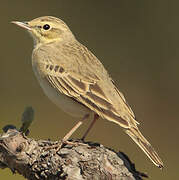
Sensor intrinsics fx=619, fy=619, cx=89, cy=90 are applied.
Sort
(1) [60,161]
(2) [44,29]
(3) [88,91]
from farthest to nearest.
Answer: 1. (2) [44,29]
2. (3) [88,91]
3. (1) [60,161]

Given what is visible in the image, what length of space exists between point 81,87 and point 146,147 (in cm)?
93

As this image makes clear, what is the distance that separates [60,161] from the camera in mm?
5012

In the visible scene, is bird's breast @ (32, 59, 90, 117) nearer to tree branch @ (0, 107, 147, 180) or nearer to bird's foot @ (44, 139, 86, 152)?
bird's foot @ (44, 139, 86, 152)

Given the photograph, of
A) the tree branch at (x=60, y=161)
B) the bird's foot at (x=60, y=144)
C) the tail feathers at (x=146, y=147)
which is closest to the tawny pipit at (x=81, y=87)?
the tail feathers at (x=146, y=147)

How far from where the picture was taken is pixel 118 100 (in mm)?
5941

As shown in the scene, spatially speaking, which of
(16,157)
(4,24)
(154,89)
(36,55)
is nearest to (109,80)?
(36,55)

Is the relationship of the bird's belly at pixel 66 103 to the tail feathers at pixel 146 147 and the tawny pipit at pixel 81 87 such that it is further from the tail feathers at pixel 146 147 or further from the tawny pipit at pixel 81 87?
the tail feathers at pixel 146 147

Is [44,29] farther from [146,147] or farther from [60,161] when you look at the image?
[60,161]

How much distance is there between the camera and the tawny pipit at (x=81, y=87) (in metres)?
5.64

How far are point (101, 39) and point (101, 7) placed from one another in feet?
2.56

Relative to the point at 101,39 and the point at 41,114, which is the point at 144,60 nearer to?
the point at 101,39

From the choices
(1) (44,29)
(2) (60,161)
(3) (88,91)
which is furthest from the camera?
(1) (44,29)

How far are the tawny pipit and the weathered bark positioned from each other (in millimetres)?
429

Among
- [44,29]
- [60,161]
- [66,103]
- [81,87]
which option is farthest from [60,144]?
[44,29]
